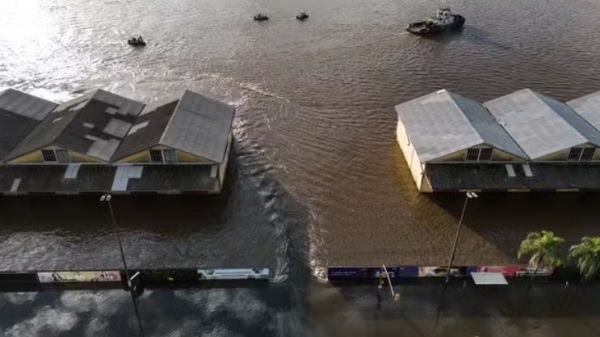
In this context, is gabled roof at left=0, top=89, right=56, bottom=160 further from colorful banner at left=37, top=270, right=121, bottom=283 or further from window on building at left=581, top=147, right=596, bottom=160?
Answer: window on building at left=581, top=147, right=596, bottom=160

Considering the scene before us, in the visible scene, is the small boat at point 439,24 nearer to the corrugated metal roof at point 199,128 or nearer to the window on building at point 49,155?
the corrugated metal roof at point 199,128

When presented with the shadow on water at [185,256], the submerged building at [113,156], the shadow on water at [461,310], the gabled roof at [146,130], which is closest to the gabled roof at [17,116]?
the submerged building at [113,156]

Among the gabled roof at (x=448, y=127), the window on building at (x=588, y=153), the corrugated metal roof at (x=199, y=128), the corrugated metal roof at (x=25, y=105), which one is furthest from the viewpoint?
the corrugated metal roof at (x=25, y=105)

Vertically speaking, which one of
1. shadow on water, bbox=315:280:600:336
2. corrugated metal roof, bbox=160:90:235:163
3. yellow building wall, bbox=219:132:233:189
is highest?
corrugated metal roof, bbox=160:90:235:163

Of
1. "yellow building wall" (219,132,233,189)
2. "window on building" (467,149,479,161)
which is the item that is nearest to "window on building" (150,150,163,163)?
"yellow building wall" (219,132,233,189)

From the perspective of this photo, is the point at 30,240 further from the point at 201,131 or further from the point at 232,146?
the point at 232,146

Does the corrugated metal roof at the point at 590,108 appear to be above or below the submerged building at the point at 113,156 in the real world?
above
